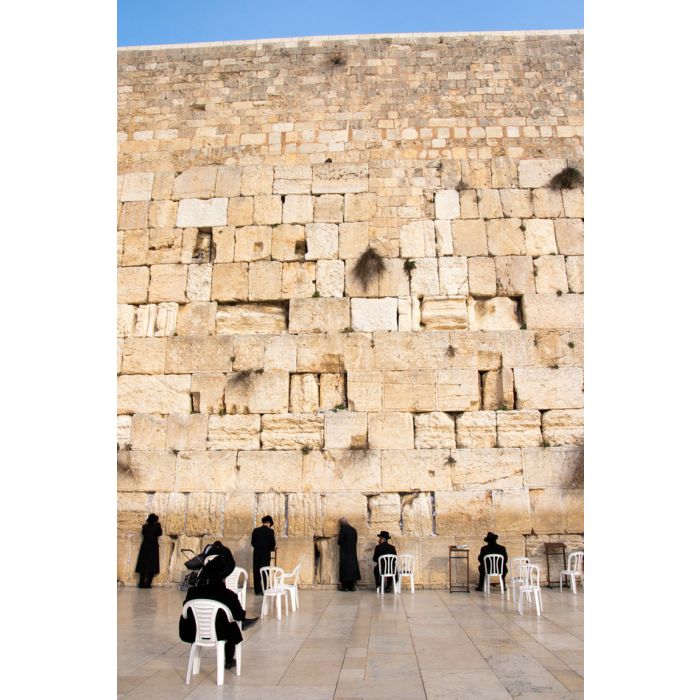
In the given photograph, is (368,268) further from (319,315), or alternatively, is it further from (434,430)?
(434,430)

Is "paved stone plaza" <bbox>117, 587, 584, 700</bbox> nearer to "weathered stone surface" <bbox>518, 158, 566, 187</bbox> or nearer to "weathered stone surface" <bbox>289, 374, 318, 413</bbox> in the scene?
"weathered stone surface" <bbox>289, 374, 318, 413</bbox>

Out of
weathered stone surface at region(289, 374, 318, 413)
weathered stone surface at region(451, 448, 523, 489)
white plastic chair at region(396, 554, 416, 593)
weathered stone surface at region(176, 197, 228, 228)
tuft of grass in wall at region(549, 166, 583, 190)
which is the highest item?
tuft of grass in wall at region(549, 166, 583, 190)

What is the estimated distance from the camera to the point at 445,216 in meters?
10.9

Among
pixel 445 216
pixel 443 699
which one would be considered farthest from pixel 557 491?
pixel 443 699

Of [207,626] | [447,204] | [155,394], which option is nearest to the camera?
[207,626]

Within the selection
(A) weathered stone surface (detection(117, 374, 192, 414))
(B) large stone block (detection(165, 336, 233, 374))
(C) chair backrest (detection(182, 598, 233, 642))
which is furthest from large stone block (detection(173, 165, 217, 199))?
(C) chair backrest (detection(182, 598, 233, 642))

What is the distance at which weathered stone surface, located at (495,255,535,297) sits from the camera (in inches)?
416

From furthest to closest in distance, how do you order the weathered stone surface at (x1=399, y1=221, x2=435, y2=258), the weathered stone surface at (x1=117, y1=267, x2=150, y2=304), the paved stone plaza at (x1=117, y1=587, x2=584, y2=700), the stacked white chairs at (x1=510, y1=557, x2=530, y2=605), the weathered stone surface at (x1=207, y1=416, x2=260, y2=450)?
the weathered stone surface at (x1=117, y1=267, x2=150, y2=304)
the weathered stone surface at (x1=399, y1=221, x2=435, y2=258)
the weathered stone surface at (x1=207, y1=416, x2=260, y2=450)
the stacked white chairs at (x1=510, y1=557, x2=530, y2=605)
the paved stone plaza at (x1=117, y1=587, x2=584, y2=700)

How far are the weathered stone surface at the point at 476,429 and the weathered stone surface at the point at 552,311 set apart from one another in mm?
1595

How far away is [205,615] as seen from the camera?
452cm

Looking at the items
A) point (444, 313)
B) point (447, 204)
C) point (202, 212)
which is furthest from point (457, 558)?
point (202, 212)

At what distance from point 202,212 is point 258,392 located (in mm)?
3255

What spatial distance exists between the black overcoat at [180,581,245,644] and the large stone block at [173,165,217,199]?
8020 mm
